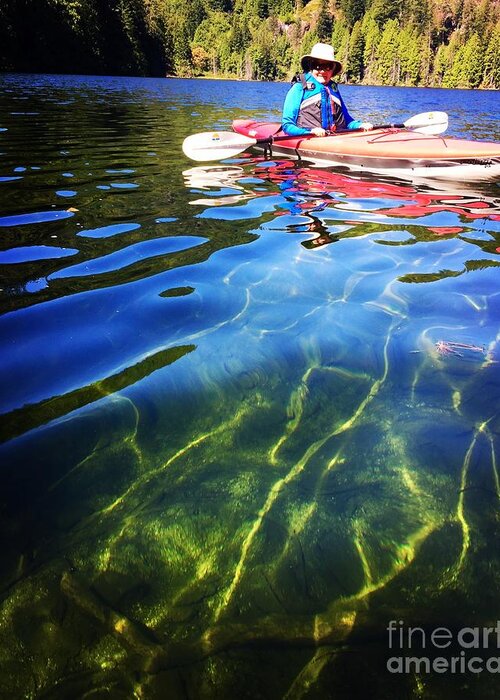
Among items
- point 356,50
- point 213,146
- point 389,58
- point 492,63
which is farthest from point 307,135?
point 356,50

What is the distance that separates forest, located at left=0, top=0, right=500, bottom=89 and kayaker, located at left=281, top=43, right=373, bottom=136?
173 ft

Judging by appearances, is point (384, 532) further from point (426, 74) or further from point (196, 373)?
point (426, 74)

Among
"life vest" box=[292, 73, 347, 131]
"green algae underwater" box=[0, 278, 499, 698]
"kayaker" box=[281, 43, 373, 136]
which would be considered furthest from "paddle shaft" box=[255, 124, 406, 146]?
"green algae underwater" box=[0, 278, 499, 698]

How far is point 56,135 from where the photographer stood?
11414 mm

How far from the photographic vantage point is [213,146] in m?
8.75

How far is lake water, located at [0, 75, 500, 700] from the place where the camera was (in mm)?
1271

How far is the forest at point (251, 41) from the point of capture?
164 ft

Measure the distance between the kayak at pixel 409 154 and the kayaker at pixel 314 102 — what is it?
55cm

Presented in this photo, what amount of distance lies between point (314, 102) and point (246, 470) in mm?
9164

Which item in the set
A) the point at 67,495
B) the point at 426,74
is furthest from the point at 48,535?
the point at 426,74

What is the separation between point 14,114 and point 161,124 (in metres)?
5.10

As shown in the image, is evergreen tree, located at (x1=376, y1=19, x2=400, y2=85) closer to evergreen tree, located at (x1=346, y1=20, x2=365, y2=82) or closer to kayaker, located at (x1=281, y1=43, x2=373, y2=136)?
evergreen tree, located at (x1=346, y1=20, x2=365, y2=82)

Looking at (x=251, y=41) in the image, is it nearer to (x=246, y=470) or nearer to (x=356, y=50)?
(x=356, y=50)

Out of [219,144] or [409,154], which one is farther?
[219,144]
